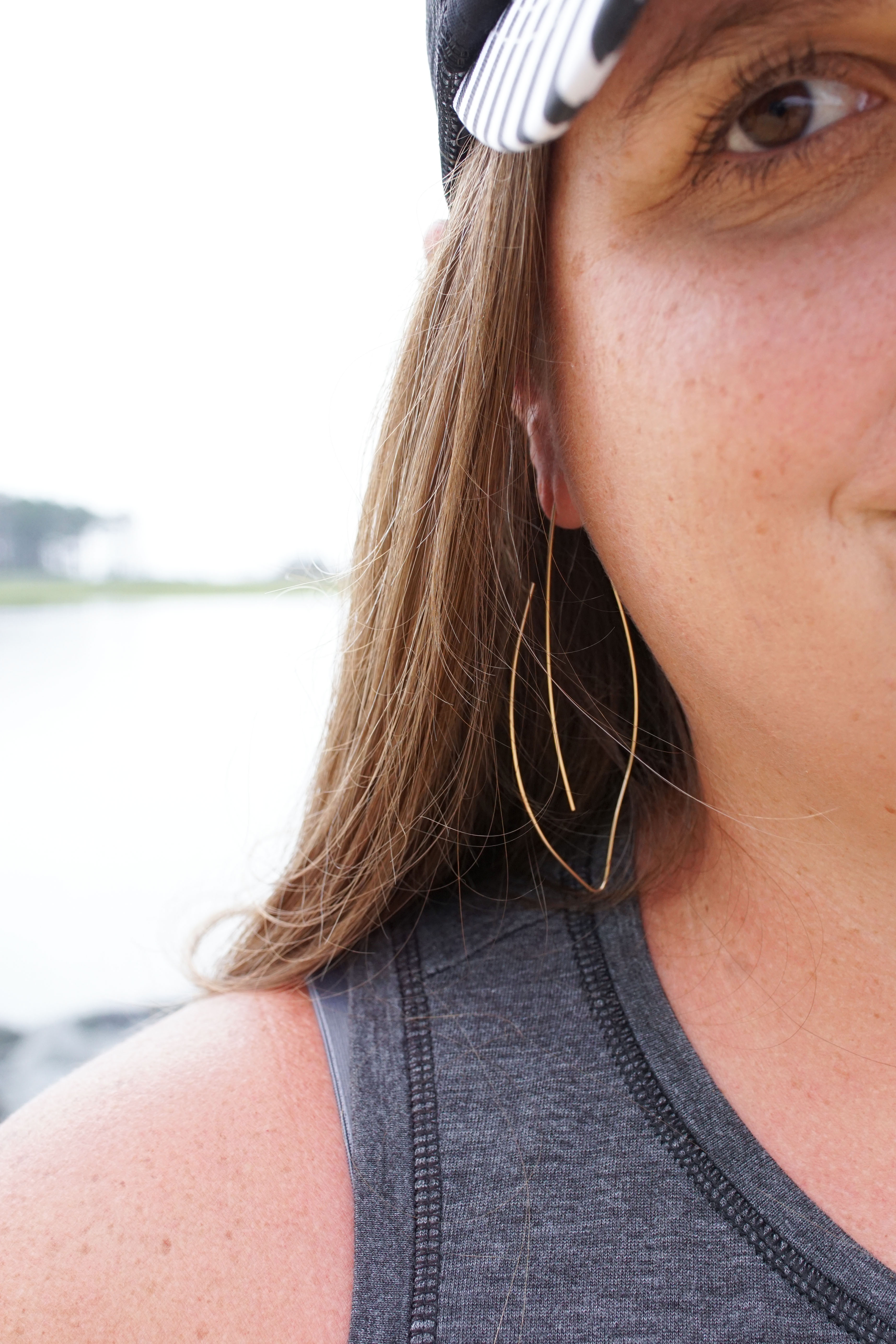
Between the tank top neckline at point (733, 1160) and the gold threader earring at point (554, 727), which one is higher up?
the gold threader earring at point (554, 727)

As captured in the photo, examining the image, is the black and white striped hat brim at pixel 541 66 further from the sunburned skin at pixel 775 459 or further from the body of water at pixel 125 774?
the body of water at pixel 125 774

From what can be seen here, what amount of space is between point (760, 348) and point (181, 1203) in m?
0.77

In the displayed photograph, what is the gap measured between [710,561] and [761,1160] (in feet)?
1.61

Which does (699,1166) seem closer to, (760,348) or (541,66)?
(760,348)

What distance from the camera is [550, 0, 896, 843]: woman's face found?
0.63 meters

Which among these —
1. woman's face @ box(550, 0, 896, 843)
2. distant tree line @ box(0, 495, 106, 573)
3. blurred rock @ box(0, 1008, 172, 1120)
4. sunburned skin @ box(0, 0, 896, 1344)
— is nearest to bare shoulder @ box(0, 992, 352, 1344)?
sunburned skin @ box(0, 0, 896, 1344)

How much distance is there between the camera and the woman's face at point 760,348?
24.9 inches

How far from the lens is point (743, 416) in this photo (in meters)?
0.66

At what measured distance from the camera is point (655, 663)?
111 centimetres

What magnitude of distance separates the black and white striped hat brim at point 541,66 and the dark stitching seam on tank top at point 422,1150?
0.73 meters

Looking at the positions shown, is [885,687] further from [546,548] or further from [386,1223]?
[386,1223]

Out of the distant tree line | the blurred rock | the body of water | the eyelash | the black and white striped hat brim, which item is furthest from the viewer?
the distant tree line

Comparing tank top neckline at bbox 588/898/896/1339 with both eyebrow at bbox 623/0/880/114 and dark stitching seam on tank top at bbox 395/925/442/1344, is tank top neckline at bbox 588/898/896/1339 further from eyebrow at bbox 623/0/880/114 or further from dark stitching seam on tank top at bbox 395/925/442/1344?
eyebrow at bbox 623/0/880/114

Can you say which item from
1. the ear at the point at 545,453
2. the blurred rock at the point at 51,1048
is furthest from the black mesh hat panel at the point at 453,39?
the blurred rock at the point at 51,1048
